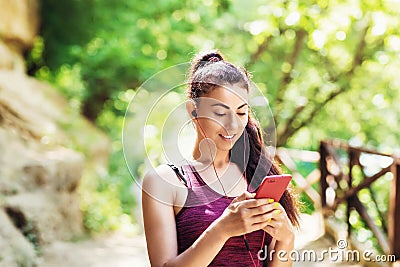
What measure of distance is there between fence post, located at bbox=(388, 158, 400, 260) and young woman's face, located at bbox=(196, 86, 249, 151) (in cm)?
257

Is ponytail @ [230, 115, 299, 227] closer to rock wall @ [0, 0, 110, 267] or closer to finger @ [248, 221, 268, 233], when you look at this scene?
finger @ [248, 221, 268, 233]

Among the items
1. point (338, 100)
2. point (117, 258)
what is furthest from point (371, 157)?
point (338, 100)

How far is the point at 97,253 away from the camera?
5.18 meters

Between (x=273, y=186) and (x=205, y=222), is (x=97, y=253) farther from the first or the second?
(x=273, y=186)

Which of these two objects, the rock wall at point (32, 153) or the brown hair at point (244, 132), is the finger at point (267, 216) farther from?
the rock wall at point (32, 153)

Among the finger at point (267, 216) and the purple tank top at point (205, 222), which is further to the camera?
the purple tank top at point (205, 222)

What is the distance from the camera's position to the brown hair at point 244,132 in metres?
1.23

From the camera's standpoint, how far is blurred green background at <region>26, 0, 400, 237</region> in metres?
6.16

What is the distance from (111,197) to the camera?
24.8 ft

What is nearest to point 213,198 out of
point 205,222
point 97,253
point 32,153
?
point 205,222

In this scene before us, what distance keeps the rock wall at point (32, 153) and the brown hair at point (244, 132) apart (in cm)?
270

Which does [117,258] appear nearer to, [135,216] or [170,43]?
[135,216]
